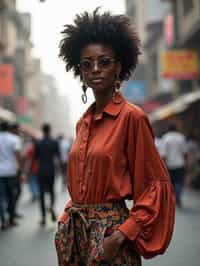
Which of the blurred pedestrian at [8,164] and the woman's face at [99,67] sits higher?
the woman's face at [99,67]

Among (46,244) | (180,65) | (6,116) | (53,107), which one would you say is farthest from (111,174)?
(53,107)

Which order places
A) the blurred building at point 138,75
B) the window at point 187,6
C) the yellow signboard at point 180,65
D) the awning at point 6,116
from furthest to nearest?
the blurred building at point 138,75, the awning at point 6,116, the window at point 187,6, the yellow signboard at point 180,65

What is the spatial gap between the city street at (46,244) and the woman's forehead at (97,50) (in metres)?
4.08

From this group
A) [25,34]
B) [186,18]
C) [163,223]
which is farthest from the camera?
[25,34]

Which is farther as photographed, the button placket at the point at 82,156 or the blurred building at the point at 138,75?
the blurred building at the point at 138,75

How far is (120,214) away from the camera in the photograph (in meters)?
2.66

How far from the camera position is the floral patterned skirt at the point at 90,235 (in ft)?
8.46

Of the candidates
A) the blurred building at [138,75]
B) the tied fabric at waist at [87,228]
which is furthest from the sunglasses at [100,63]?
the blurred building at [138,75]

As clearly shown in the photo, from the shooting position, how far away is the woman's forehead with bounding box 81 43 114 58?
279 cm

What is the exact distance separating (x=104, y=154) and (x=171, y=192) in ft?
1.18

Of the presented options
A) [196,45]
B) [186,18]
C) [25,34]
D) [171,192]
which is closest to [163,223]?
[171,192]

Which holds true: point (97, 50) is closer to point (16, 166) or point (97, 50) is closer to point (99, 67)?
point (99, 67)

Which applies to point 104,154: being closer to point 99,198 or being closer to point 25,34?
point 99,198

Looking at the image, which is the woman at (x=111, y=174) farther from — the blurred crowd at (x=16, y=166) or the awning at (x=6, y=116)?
the awning at (x=6, y=116)
